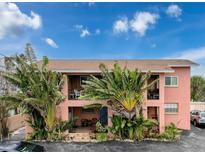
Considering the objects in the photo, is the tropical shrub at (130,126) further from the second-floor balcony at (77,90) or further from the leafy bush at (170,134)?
the second-floor balcony at (77,90)

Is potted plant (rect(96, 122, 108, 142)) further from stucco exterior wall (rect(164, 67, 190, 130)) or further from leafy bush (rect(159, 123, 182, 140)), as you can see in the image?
stucco exterior wall (rect(164, 67, 190, 130))

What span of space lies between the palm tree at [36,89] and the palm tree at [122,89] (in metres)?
2.07

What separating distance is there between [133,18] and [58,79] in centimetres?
817

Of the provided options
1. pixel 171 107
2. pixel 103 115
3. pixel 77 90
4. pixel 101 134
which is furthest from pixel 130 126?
pixel 171 107

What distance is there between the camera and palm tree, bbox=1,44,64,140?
49.2 feet

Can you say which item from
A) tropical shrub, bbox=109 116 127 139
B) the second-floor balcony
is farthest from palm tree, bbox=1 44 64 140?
tropical shrub, bbox=109 116 127 139

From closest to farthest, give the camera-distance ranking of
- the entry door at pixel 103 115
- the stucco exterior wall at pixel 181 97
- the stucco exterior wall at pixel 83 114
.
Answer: the stucco exterior wall at pixel 181 97 < the entry door at pixel 103 115 < the stucco exterior wall at pixel 83 114

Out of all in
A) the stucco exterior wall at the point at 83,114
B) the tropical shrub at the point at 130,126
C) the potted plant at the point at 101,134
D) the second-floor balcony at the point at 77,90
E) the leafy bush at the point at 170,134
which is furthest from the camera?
the stucco exterior wall at the point at 83,114

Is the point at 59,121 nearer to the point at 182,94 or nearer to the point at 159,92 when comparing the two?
the point at 159,92

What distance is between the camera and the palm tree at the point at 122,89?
15.1 metres

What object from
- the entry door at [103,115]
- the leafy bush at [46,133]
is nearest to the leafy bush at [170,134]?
the entry door at [103,115]

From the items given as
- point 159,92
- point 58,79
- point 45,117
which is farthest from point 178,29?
point 45,117

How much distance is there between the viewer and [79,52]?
25.2 meters

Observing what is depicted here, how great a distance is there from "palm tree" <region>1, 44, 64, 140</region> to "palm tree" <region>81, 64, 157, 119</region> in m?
2.07
